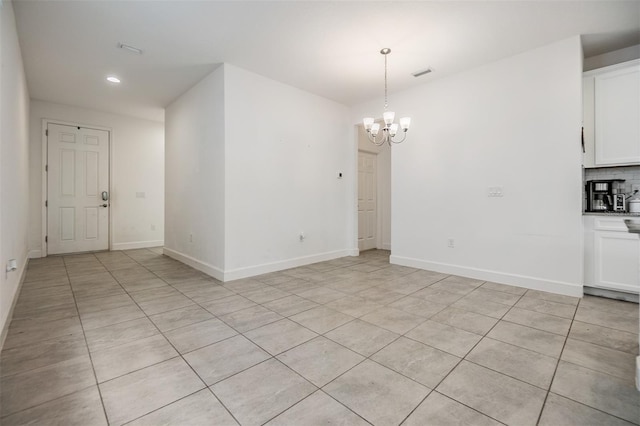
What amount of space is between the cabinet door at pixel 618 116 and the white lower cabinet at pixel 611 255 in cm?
73

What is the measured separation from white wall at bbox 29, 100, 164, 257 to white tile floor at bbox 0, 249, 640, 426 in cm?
292

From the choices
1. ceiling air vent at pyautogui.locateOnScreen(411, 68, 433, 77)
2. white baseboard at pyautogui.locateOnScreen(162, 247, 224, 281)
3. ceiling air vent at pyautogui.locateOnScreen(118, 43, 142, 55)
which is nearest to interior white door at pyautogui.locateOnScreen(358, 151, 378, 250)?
ceiling air vent at pyautogui.locateOnScreen(411, 68, 433, 77)

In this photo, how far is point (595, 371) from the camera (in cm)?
177

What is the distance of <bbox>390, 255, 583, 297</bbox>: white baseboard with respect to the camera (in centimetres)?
321

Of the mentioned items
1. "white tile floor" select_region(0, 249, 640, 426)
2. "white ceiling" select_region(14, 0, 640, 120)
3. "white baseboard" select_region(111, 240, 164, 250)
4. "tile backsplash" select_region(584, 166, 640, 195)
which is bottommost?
"white tile floor" select_region(0, 249, 640, 426)

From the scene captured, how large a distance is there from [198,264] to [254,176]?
1.64 metres

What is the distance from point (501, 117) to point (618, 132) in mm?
1140

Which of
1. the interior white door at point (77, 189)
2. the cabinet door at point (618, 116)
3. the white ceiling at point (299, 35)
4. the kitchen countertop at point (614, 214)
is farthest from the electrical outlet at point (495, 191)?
the interior white door at point (77, 189)

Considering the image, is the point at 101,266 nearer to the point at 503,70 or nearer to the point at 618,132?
the point at 503,70

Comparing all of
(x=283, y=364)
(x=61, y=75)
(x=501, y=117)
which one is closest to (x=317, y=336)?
(x=283, y=364)

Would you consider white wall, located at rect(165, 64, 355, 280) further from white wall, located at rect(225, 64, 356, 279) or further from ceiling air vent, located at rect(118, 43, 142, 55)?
ceiling air vent, located at rect(118, 43, 142, 55)

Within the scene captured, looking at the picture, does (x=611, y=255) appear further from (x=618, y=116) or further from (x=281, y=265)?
(x=281, y=265)

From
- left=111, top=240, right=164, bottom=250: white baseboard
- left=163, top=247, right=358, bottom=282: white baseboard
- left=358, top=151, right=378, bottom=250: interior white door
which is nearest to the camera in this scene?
left=163, top=247, right=358, bottom=282: white baseboard

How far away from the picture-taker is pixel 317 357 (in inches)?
75.8
